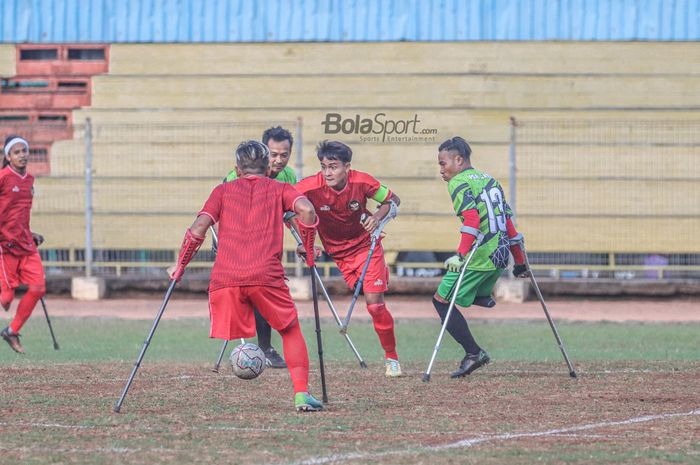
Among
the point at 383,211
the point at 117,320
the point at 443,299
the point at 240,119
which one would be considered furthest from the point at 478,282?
the point at 240,119

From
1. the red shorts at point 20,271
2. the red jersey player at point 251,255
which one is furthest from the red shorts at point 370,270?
the red shorts at point 20,271

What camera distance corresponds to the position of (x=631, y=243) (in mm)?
23516

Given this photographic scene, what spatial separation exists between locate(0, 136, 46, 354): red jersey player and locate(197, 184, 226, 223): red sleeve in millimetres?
5907

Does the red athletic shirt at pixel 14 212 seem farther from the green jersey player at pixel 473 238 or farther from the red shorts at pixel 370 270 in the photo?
the green jersey player at pixel 473 238

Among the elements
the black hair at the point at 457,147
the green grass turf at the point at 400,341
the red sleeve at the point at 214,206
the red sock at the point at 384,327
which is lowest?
the green grass turf at the point at 400,341

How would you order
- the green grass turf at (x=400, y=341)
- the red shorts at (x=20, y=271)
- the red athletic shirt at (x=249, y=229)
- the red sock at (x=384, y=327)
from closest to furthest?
the red athletic shirt at (x=249, y=229) < the red sock at (x=384, y=327) < the green grass turf at (x=400, y=341) < the red shorts at (x=20, y=271)

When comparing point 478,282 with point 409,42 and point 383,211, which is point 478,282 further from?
point 409,42

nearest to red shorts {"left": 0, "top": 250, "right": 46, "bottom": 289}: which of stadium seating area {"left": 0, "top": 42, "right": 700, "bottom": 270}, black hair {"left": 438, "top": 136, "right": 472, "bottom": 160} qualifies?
black hair {"left": 438, "top": 136, "right": 472, "bottom": 160}

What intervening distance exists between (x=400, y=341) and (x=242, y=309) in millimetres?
7635

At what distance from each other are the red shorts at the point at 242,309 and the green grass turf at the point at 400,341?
441 cm

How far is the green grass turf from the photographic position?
1427 centimetres

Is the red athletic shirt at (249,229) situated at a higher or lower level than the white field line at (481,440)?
higher

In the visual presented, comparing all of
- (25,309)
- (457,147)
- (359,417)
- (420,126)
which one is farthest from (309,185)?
(420,126)

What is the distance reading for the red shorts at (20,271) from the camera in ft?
48.5
